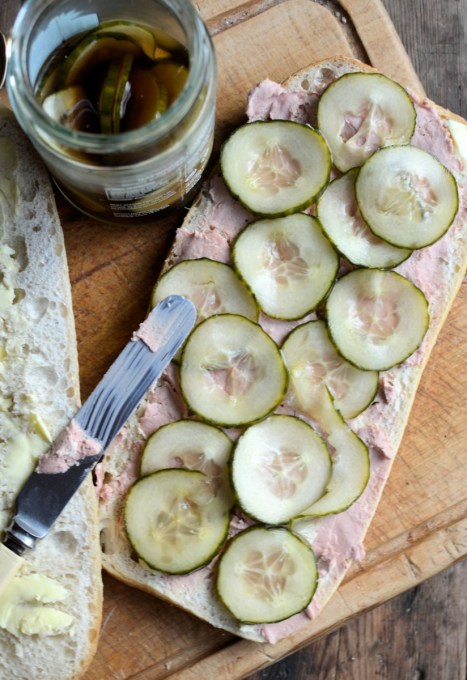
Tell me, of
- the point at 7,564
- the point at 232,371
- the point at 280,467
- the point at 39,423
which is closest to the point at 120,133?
the point at 232,371

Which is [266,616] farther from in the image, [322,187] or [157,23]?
[157,23]

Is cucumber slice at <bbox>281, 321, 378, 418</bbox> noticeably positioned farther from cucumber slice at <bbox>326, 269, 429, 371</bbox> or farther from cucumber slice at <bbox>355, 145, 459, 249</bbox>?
cucumber slice at <bbox>355, 145, 459, 249</bbox>

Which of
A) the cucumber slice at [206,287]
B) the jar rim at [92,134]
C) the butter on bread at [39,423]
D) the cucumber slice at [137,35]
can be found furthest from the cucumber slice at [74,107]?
the cucumber slice at [206,287]

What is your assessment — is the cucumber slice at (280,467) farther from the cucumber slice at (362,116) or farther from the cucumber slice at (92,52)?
the cucumber slice at (92,52)

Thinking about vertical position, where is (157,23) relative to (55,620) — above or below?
above

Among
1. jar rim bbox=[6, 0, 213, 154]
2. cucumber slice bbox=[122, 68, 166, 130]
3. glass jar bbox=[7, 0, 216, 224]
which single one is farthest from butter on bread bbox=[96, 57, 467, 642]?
jar rim bbox=[6, 0, 213, 154]

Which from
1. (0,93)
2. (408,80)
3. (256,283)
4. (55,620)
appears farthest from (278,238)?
(55,620)
